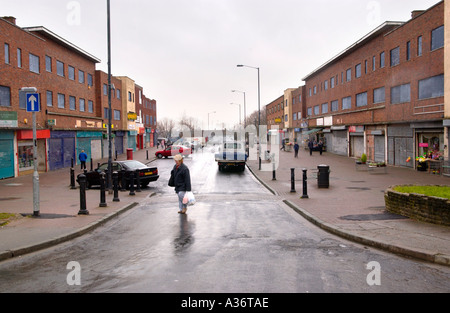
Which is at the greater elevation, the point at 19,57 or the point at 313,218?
the point at 19,57

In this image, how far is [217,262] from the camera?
21.7 feet

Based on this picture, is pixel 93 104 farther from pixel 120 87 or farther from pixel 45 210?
pixel 45 210

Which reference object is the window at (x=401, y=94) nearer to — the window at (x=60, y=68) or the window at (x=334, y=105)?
the window at (x=334, y=105)

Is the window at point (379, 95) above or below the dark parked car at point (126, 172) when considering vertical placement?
above

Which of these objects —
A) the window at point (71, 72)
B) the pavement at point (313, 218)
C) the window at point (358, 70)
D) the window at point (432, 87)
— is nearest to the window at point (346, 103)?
the window at point (358, 70)

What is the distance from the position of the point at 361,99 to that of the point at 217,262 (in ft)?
112

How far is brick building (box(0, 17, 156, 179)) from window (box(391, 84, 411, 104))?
22873mm

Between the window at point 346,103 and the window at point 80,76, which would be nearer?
the window at point 80,76

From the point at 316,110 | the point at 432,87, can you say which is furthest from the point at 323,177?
the point at 316,110

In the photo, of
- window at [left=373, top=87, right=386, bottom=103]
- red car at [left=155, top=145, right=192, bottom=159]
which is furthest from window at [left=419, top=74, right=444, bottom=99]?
red car at [left=155, top=145, right=192, bottom=159]

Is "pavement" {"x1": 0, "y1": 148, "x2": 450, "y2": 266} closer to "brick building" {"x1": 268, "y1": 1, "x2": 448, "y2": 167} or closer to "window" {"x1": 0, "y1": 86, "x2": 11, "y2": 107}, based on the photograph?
"brick building" {"x1": 268, "y1": 1, "x2": 448, "y2": 167}

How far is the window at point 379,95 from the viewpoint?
32412 millimetres

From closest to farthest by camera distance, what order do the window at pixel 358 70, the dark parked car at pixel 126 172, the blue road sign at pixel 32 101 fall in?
the blue road sign at pixel 32 101
the dark parked car at pixel 126 172
the window at pixel 358 70

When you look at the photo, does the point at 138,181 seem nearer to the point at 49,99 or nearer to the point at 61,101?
the point at 49,99
